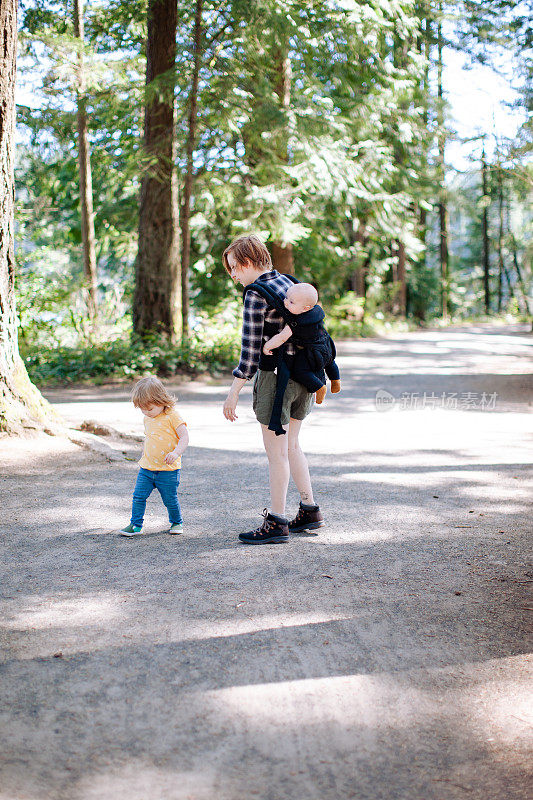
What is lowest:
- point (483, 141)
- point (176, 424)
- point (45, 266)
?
point (176, 424)

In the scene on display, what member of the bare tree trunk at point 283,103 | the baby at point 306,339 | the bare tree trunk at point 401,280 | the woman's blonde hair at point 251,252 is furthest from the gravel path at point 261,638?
the bare tree trunk at point 401,280

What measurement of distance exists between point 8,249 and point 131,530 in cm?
349

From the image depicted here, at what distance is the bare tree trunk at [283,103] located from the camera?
50.0ft

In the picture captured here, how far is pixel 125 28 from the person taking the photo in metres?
15.8

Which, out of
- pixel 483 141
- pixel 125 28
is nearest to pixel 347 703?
pixel 483 141

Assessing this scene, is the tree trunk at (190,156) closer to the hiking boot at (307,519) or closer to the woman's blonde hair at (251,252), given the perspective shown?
the hiking boot at (307,519)

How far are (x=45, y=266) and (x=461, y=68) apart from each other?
10963mm

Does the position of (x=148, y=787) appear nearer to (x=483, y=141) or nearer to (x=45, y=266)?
(x=45, y=266)

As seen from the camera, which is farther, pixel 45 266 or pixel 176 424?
pixel 45 266

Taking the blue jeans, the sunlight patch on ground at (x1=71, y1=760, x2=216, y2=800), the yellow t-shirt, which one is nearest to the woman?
the yellow t-shirt

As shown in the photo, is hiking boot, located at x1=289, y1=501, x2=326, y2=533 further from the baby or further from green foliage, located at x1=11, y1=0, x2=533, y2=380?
green foliage, located at x1=11, y1=0, x2=533, y2=380

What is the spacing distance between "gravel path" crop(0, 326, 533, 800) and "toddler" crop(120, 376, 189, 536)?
26cm

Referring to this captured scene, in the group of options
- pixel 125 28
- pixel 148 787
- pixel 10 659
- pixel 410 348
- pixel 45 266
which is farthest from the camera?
pixel 410 348

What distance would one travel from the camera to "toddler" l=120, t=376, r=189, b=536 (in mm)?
4648
